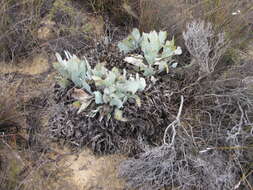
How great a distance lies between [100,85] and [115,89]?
92 mm

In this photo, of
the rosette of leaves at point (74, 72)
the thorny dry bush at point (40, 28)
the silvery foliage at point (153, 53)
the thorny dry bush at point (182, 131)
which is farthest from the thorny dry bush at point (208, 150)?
the thorny dry bush at point (40, 28)

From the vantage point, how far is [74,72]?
1502 mm

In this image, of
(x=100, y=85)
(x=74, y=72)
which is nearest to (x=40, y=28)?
(x=74, y=72)

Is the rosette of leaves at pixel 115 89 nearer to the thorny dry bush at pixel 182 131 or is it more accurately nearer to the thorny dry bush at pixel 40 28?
the thorny dry bush at pixel 182 131

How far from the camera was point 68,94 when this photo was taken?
1.59 m

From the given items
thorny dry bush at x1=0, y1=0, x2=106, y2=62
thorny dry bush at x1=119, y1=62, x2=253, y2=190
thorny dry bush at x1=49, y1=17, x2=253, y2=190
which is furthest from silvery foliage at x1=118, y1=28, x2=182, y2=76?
thorny dry bush at x1=0, y1=0, x2=106, y2=62

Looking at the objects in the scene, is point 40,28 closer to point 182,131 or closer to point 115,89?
point 115,89

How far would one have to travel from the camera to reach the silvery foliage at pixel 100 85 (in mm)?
1459

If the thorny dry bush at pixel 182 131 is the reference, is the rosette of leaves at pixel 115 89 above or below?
above

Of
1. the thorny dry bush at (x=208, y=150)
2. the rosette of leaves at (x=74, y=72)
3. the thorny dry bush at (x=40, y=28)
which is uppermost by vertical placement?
the thorny dry bush at (x=40, y=28)

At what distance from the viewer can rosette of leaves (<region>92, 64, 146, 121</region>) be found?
1450 mm

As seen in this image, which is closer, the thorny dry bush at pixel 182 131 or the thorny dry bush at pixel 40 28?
the thorny dry bush at pixel 182 131

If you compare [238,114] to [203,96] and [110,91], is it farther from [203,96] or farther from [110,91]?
[110,91]

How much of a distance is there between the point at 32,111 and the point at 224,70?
1.20 metres
